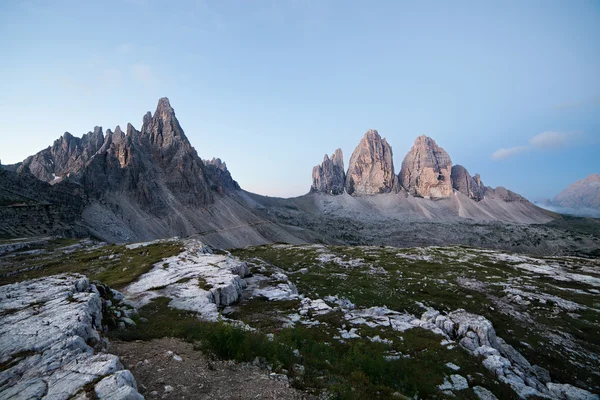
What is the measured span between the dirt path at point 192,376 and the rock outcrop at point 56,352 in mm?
1232

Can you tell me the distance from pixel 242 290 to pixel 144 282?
11.4 meters

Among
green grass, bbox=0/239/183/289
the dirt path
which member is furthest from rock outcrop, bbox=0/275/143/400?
green grass, bbox=0/239/183/289

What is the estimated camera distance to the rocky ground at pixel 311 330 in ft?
42.4

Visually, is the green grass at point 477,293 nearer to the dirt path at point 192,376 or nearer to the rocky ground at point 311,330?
the rocky ground at point 311,330

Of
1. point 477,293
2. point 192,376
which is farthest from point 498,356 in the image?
point 477,293

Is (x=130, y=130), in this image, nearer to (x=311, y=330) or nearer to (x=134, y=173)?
(x=134, y=173)

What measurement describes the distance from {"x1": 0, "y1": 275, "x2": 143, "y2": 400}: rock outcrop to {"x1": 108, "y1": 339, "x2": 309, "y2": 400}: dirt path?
1.23 m

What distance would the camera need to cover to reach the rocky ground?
1292 cm

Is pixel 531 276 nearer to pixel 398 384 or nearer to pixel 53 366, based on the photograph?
pixel 398 384

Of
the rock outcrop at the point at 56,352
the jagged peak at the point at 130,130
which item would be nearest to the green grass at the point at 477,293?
the rock outcrop at the point at 56,352

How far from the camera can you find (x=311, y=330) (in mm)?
22672

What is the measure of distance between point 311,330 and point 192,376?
12.3 meters

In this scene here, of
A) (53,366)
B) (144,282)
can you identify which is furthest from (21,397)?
(144,282)

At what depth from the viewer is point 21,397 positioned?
914cm
